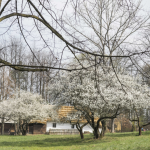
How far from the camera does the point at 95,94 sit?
13266 millimetres

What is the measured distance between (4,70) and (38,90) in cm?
689

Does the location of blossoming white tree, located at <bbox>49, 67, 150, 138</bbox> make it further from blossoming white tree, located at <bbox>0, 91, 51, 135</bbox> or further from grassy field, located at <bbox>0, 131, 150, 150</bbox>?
blossoming white tree, located at <bbox>0, 91, 51, 135</bbox>

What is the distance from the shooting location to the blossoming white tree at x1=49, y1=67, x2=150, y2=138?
44.6 ft

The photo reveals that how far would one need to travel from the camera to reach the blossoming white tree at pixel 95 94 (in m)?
13.6

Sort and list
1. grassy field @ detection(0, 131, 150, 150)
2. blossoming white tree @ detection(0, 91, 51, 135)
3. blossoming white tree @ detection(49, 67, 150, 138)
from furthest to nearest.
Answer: blossoming white tree @ detection(0, 91, 51, 135) → blossoming white tree @ detection(49, 67, 150, 138) → grassy field @ detection(0, 131, 150, 150)

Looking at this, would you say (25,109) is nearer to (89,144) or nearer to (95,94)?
(89,144)

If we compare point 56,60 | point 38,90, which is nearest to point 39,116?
point 38,90

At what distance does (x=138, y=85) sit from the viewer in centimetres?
1680

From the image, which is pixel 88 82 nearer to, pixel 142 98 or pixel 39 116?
pixel 142 98

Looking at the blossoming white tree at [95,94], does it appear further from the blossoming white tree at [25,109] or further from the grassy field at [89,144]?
the blossoming white tree at [25,109]

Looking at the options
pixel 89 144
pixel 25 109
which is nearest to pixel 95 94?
pixel 89 144

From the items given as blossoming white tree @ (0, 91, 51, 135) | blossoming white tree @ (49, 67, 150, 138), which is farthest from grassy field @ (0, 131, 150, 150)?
blossoming white tree @ (0, 91, 51, 135)

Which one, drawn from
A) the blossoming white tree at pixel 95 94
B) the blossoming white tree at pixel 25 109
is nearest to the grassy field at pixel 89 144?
the blossoming white tree at pixel 95 94

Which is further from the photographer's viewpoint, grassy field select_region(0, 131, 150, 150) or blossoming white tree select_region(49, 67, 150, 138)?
blossoming white tree select_region(49, 67, 150, 138)
